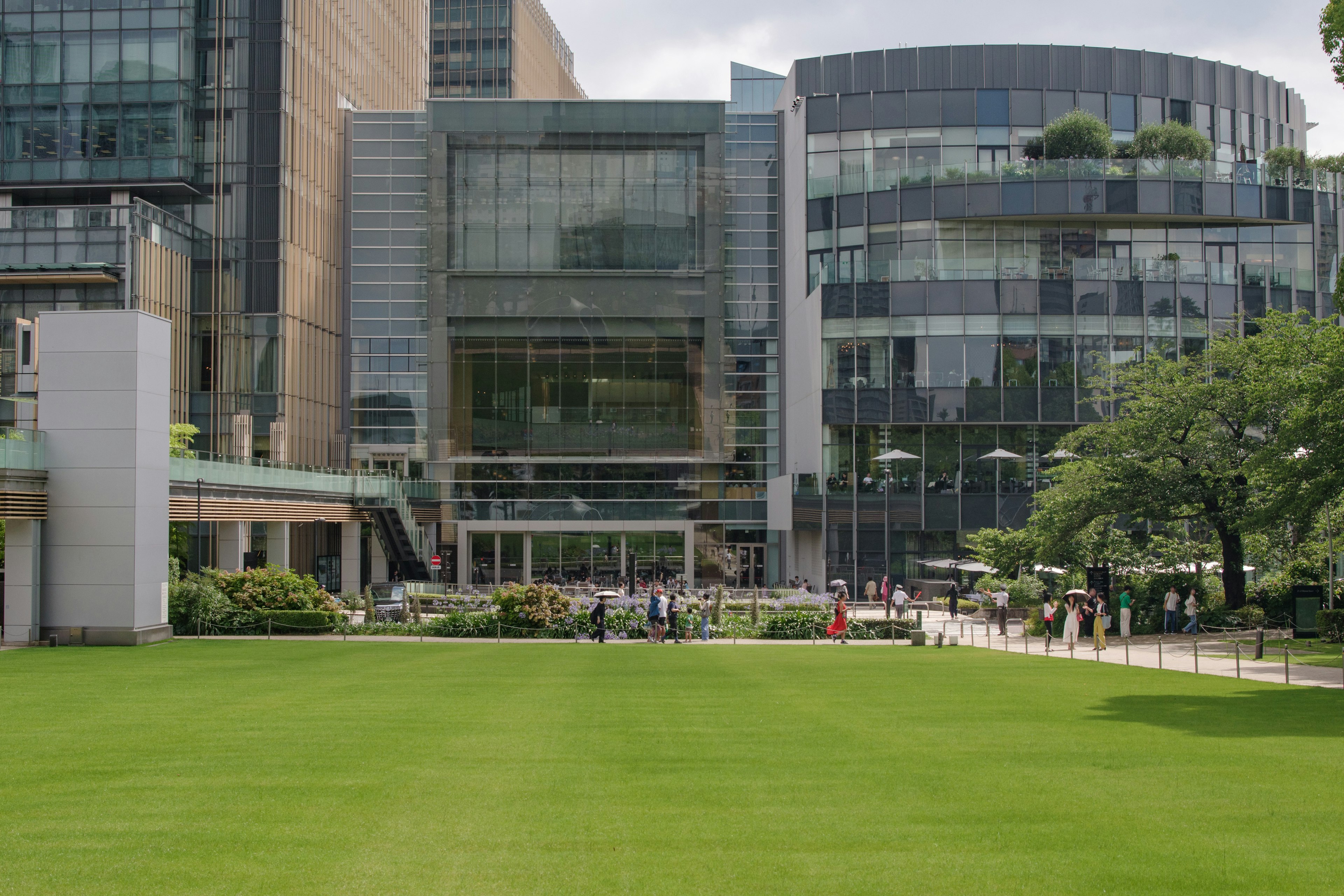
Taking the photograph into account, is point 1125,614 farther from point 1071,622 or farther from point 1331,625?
point 1331,625

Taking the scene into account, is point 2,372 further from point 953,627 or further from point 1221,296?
point 1221,296

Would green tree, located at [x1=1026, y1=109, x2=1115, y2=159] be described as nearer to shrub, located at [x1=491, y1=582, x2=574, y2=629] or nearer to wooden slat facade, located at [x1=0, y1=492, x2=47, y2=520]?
shrub, located at [x1=491, y1=582, x2=574, y2=629]

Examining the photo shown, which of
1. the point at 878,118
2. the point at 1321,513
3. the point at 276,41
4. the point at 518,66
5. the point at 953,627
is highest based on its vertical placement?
the point at 518,66

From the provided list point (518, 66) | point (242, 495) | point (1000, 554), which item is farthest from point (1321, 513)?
point (518, 66)

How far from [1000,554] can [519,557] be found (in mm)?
30237

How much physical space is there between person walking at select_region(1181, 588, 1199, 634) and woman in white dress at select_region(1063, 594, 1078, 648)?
440 cm

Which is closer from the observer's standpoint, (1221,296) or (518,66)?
(1221,296)

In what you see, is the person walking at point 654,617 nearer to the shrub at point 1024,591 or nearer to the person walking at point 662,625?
the person walking at point 662,625

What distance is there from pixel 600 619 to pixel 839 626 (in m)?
7.03

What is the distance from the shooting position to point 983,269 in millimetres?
57500

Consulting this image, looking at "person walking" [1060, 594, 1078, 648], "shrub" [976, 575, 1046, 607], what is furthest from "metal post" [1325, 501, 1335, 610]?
"shrub" [976, 575, 1046, 607]

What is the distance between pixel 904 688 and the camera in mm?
19828

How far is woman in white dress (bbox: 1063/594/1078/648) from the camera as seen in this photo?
2981 centimetres

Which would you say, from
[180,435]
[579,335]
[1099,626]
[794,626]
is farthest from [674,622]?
[579,335]
